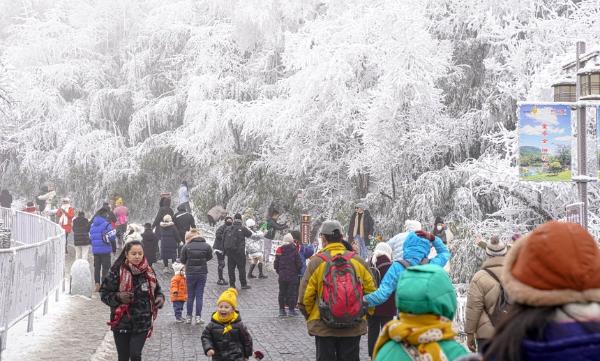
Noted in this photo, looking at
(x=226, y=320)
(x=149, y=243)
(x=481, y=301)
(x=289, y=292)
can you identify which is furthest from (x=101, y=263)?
(x=481, y=301)

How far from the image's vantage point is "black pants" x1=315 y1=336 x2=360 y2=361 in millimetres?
7805

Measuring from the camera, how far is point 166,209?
77.2ft

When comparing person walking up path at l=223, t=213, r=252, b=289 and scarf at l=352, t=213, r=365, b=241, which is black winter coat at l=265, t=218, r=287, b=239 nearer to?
scarf at l=352, t=213, r=365, b=241

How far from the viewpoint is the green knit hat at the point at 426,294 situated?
3.85 m

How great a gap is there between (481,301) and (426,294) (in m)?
3.90

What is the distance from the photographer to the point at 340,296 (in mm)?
7617

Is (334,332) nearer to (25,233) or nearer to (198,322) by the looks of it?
(198,322)

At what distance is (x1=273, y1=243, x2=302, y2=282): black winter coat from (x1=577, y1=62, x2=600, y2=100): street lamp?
Answer: 6.20 meters

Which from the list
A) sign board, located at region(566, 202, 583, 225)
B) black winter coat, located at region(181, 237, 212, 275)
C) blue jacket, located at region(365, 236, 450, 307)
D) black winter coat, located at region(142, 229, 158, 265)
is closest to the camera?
blue jacket, located at region(365, 236, 450, 307)

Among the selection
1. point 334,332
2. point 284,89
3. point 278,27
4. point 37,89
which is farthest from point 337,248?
point 37,89

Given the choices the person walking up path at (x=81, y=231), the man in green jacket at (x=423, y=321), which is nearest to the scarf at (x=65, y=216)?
the person walking up path at (x=81, y=231)

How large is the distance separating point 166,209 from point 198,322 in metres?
8.92

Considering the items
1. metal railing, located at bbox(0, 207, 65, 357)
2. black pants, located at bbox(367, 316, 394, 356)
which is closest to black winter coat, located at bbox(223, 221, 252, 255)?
metal railing, located at bbox(0, 207, 65, 357)

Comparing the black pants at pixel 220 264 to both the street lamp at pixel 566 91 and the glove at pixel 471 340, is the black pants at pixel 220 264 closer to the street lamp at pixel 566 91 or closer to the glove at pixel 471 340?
the street lamp at pixel 566 91
